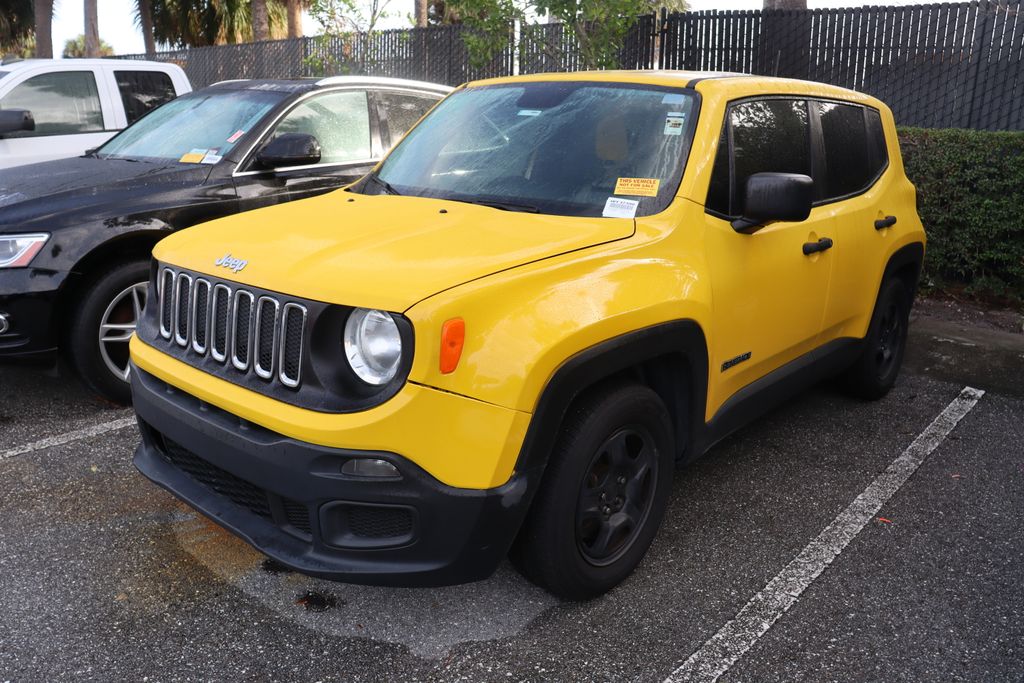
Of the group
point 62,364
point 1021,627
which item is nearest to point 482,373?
point 1021,627

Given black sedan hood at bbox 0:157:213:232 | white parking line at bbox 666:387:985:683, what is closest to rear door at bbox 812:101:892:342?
white parking line at bbox 666:387:985:683

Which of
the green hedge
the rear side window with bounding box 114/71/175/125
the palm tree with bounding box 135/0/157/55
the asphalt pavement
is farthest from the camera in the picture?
the palm tree with bounding box 135/0/157/55

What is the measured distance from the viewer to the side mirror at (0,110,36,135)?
6.34 meters

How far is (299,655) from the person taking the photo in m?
2.77

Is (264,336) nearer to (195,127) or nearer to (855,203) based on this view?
(855,203)

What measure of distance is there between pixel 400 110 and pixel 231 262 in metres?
3.43

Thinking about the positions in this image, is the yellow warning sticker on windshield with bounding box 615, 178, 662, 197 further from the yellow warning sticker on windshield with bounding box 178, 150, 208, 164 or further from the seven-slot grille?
the yellow warning sticker on windshield with bounding box 178, 150, 208, 164

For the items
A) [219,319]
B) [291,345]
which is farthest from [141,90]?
[291,345]

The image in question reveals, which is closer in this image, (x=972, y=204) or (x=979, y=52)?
(x=972, y=204)

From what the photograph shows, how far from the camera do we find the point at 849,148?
14.4 feet

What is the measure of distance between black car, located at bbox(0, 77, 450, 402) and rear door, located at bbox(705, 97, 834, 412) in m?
2.46

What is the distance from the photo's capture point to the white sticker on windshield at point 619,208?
125 inches

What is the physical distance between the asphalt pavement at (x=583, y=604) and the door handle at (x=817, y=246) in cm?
105

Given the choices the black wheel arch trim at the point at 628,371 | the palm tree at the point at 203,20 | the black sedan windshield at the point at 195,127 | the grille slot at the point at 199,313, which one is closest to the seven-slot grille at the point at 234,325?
the grille slot at the point at 199,313
